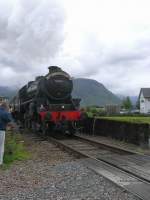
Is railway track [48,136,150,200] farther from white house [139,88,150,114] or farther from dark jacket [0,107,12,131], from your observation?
white house [139,88,150,114]

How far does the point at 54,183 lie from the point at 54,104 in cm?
1297

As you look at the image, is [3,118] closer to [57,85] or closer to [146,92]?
[57,85]

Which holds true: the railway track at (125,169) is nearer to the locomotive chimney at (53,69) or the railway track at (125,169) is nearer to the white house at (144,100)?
the locomotive chimney at (53,69)

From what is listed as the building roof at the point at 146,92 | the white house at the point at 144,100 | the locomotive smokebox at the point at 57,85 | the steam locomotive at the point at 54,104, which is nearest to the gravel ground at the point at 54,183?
the steam locomotive at the point at 54,104

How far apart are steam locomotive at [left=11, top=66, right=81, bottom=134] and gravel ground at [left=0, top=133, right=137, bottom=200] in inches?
330

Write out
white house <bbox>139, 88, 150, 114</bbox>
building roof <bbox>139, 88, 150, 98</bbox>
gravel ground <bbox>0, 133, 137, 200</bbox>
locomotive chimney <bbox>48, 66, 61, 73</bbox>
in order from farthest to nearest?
building roof <bbox>139, 88, 150, 98</bbox>, white house <bbox>139, 88, 150, 114</bbox>, locomotive chimney <bbox>48, 66, 61, 73</bbox>, gravel ground <bbox>0, 133, 137, 200</bbox>

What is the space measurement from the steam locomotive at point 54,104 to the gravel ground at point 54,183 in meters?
8.39

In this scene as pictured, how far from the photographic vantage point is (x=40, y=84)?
2116cm

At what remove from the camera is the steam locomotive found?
2002 cm

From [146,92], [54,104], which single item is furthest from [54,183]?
[146,92]

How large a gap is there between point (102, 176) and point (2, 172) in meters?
2.55

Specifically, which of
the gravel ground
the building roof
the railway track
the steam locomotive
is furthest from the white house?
the gravel ground

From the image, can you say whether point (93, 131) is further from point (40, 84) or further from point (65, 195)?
point (65, 195)

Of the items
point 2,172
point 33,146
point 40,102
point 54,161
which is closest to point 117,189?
point 2,172
